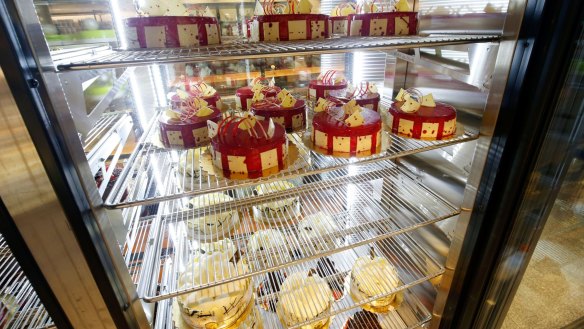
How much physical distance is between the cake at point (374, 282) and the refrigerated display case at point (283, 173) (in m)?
0.04

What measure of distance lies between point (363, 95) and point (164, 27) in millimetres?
962

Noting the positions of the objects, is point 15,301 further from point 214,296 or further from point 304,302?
point 304,302

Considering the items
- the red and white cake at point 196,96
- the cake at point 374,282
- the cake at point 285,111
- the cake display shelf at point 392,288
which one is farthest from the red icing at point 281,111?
the cake at point 374,282

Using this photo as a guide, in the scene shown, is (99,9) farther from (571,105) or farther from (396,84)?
(571,105)

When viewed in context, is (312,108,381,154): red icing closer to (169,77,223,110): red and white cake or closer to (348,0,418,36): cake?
(348,0,418,36): cake

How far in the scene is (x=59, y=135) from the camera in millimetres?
675

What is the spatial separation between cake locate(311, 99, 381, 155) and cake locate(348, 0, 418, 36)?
41cm

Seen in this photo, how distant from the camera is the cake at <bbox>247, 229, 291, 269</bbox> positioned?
1423mm

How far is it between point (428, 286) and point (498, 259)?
1.78ft

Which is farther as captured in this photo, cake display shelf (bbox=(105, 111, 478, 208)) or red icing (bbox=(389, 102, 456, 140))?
red icing (bbox=(389, 102, 456, 140))

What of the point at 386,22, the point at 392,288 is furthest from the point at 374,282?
the point at 386,22

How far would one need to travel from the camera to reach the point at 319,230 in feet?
5.02

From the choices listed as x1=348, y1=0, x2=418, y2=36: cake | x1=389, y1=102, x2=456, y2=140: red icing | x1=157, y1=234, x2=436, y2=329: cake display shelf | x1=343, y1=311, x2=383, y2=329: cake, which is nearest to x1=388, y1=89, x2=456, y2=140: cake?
x1=389, y1=102, x2=456, y2=140: red icing

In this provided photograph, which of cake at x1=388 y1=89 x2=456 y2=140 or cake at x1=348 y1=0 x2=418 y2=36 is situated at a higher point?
cake at x1=348 y1=0 x2=418 y2=36
